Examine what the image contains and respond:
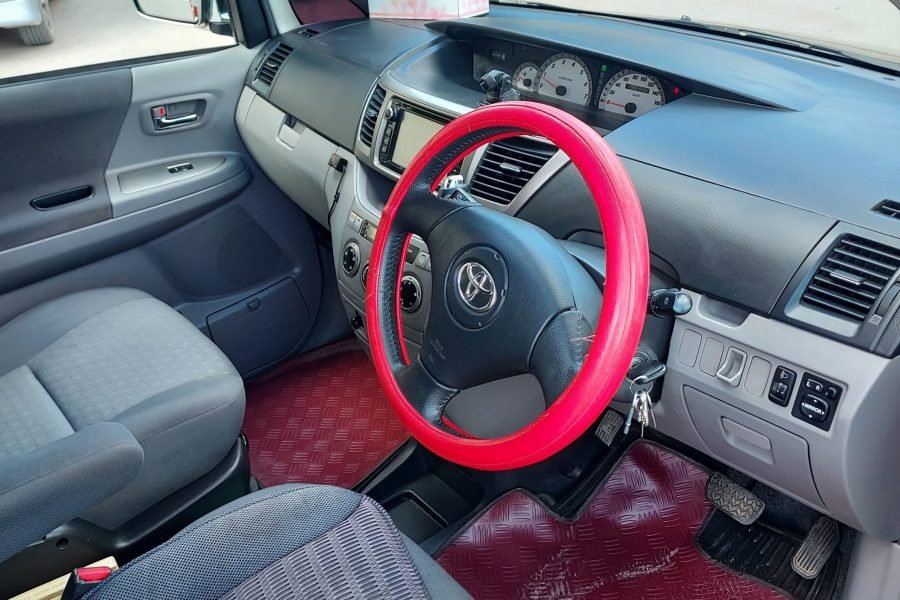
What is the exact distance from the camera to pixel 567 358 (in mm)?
894

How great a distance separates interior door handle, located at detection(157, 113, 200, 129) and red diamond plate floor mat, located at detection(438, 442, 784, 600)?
1221 millimetres

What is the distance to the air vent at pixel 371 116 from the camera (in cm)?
164

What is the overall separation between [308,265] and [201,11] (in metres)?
0.75

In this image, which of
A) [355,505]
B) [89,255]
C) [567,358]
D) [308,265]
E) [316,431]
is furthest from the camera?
[308,265]

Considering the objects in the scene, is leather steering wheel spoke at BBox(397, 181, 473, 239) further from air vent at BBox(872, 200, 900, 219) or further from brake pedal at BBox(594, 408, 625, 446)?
brake pedal at BBox(594, 408, 625, 446)

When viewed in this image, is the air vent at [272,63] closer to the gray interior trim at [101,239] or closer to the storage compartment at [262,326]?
the gray interior trim at [101,239]

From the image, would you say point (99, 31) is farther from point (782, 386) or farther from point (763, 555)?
point (763, 555)

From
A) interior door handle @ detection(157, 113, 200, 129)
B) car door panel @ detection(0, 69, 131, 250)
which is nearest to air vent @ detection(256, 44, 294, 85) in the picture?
interior door handle @ detection(157, 113, 200, 129)

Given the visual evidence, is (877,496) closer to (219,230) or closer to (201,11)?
(219,230)

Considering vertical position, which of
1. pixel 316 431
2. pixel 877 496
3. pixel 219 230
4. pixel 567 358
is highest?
pixel 567 358

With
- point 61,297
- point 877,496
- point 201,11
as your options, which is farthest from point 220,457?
point 201,11

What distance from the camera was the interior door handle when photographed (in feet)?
6.43

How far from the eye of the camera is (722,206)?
1060 millimetres

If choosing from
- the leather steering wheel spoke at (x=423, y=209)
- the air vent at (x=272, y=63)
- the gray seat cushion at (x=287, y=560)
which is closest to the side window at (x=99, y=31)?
the air vent at (x=272, y=63)
